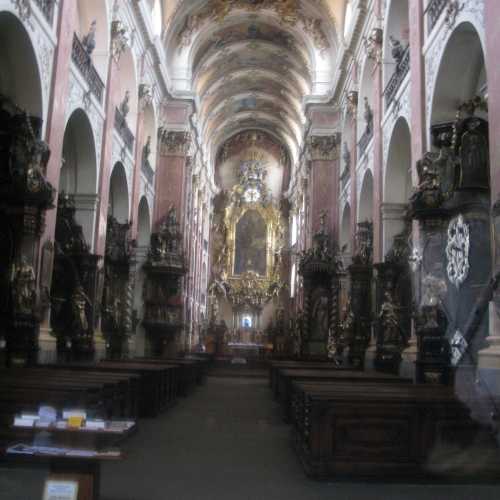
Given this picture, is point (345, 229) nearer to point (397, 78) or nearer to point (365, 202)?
point (365, 202)

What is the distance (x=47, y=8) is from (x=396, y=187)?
8.22m

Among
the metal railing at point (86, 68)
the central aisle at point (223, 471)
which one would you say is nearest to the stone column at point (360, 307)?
the central aisle at point (223, 471)

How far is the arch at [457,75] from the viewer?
10.1 metres

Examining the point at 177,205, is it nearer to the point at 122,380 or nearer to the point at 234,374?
the point at 234,374

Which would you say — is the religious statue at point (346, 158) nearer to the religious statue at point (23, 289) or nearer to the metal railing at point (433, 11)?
the metal railing at point (433, 11)

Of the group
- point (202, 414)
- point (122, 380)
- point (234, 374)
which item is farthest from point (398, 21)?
point (234, 374)

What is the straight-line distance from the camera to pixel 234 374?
77.6 feet

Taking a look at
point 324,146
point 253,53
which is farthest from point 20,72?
point 253,53

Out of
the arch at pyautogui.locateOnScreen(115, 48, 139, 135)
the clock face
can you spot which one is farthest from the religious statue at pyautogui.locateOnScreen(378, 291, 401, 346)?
the clock face

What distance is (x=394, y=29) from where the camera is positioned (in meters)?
14.9

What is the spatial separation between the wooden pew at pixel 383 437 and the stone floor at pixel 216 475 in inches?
7.1

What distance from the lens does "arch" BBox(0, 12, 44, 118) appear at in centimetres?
1034

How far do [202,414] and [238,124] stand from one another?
29.5 meters

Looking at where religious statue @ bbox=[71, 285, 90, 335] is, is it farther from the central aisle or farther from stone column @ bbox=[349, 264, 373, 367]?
stone column @ bbox=[349, 264, 373, 367]
